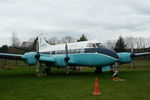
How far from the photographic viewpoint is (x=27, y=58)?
21.2 meters

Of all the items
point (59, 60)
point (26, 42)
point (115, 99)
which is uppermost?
point (26, 42)

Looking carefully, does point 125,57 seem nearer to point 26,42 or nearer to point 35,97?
point 35,97

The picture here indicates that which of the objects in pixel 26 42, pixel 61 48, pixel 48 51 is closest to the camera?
pixel 61 48

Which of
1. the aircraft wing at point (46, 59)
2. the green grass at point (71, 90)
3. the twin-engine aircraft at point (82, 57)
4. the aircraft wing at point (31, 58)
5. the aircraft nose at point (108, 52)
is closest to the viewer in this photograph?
the green grass at point (71, 90)

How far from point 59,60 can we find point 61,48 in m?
4.19

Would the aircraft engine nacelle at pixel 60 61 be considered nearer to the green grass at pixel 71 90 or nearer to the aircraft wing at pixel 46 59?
the aircraft wing at pixel 46 59

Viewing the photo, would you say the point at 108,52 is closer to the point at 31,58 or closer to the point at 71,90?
the point at 31,58

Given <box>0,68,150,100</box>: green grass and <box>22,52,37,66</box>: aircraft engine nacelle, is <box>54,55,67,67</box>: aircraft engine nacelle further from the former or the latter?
<box>0,68,150,100</box>: green grass

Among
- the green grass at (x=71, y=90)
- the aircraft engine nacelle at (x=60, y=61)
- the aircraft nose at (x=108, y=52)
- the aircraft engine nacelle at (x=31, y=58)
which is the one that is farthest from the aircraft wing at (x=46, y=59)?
the green grass at (x=71, y=90)

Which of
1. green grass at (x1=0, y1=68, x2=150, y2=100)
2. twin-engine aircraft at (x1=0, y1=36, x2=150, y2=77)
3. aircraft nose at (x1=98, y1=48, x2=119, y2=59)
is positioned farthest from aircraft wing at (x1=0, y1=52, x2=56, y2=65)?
green grass at (x1=0, y1=68, x2=150, y2=100)

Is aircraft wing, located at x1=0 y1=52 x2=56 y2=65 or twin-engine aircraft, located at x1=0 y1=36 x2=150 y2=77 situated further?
aircraft wing, located at x1=0 y1=52 x2=56 y2=65

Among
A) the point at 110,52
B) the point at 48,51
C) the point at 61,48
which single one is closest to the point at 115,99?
the point at 110,52

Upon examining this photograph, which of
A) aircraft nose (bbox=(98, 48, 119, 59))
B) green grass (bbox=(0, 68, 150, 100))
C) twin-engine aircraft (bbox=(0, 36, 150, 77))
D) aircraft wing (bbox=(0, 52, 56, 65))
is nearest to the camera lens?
green grass (bbox=(0, 68, 150, 100))

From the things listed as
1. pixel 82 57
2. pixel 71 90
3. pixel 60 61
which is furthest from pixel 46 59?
pixel 71 90
